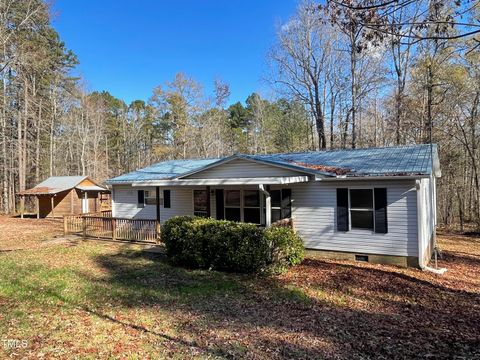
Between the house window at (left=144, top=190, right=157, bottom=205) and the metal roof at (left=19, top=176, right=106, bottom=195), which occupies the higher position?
the metal roof at (left=19, top=176, right=106, bottom=195)

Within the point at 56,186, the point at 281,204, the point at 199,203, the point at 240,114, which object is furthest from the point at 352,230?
the point at 240,114

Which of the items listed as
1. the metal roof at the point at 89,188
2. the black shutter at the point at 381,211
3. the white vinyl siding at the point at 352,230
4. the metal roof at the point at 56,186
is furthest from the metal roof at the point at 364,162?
Result: the metal roof at the point at 56,186

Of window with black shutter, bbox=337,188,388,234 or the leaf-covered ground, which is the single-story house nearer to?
window with black shutter, bbox=337,188,388,234

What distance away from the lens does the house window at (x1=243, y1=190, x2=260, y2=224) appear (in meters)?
12.4

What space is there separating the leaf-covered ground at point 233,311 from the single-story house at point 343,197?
33.9 inches

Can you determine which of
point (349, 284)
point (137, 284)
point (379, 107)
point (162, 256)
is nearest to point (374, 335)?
point (349, 284)

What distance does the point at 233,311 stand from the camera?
6277 mm

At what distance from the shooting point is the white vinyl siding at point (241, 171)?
10.9 metres

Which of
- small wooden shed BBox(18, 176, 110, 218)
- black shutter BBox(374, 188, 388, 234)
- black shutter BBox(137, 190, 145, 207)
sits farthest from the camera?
small wooden shed BBox(18, 176, 110, 218)

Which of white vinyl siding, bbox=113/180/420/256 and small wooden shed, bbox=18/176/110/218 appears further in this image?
small wooden shed, bbox=18/176/110/218

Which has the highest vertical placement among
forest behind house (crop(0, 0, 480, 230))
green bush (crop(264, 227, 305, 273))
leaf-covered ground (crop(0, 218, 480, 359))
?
forest behind house (crop(0, 0, 480, 230))

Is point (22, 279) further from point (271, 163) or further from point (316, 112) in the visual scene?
point (316, 112)

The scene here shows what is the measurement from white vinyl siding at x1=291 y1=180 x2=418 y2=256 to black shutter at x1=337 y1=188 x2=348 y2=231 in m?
0.14

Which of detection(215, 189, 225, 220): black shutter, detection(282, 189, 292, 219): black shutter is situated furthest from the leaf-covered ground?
detection(215, 189, 225, 220): black shutter
